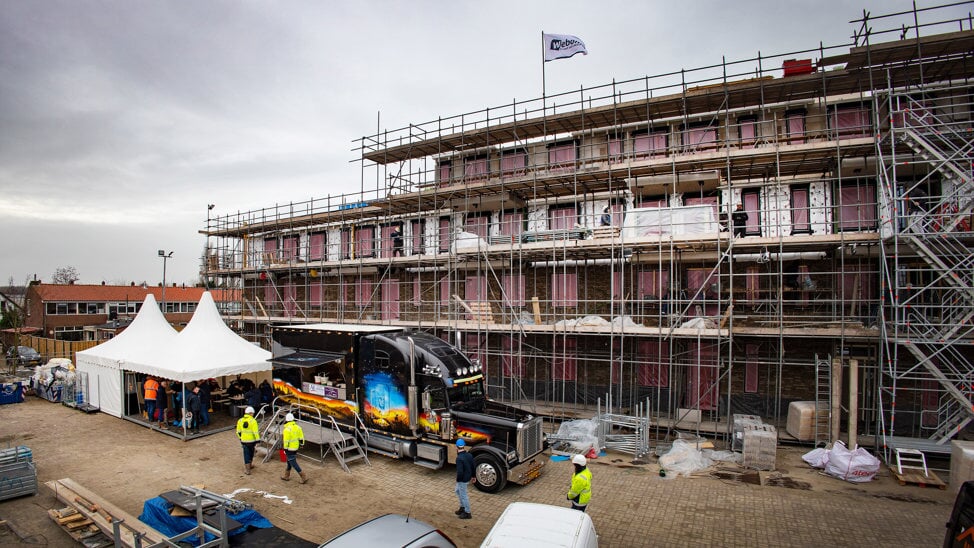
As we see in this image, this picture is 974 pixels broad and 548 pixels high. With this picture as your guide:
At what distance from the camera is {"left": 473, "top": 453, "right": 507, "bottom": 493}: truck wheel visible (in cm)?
1059

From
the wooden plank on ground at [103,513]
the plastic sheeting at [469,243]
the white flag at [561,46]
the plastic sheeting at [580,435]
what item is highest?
the white flag at [561,46]

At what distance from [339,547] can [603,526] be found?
5.41 metres

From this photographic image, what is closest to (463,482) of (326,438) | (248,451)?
(326,438)

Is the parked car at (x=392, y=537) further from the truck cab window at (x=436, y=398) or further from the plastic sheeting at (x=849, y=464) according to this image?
the plastic sheeting at (x=849, y=464)

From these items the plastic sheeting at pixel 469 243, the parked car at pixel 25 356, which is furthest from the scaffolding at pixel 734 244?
the parked car at pixel 25 356

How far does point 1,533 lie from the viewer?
8.86 meters

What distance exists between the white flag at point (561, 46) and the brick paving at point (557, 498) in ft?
45.0

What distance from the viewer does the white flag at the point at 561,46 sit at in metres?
18.5

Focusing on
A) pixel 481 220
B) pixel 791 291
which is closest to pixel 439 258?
pixel 481 220

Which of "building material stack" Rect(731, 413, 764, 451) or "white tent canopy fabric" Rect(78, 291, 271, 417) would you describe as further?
"white tent canopy fabric" Rect(78, 291, 271, 417)

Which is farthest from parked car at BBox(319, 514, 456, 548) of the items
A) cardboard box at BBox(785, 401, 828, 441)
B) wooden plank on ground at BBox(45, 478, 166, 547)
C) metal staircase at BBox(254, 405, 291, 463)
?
cardboard box at BBox(785, 401, 828, 441)

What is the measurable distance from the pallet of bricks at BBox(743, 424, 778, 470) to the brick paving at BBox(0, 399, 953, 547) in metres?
0.28

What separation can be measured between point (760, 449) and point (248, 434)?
11943 mm

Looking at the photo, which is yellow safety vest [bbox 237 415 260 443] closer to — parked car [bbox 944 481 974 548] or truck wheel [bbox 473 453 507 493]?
truck wheel [bbox 473 453 507 493]
